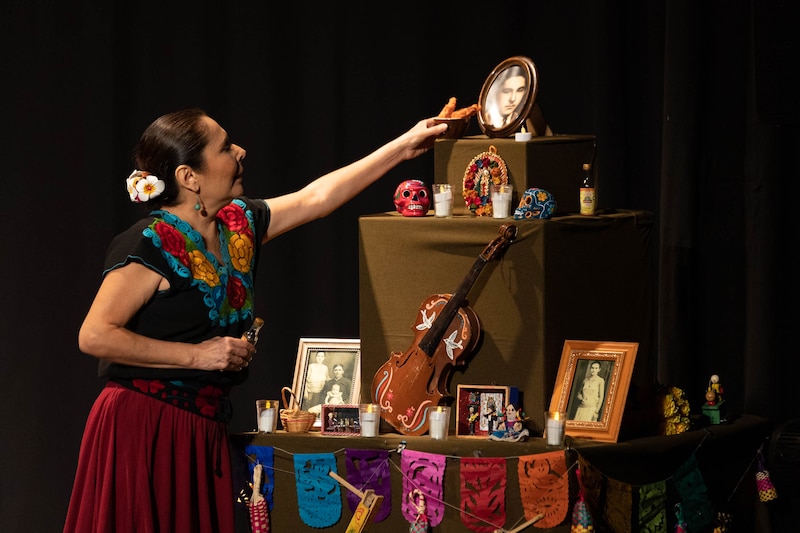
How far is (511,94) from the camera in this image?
10.2 feet

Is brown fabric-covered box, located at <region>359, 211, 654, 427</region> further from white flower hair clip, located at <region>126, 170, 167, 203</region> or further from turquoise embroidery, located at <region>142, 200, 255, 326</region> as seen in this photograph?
white flower hair clip, located at <region>126, 170, 167, 203</region>

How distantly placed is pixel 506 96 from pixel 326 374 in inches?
35.9

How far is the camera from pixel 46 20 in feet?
14.3

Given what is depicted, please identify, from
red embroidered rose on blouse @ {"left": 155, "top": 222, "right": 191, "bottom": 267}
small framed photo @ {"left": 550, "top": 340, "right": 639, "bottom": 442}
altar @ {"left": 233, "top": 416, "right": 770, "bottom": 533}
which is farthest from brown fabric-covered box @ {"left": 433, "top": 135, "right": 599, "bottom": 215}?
red embroidered rose on blouse @ {"left": 155, "top": 222, "right": 191, "bottom": 267}

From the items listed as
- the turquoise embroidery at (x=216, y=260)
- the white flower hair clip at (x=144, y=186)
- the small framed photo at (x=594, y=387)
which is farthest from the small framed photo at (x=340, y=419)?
the white flower hair clip at (x=144, y=186)

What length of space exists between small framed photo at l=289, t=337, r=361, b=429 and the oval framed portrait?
0.71 m

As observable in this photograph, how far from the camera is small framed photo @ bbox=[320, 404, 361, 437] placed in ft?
9.97

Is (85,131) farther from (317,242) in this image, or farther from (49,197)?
(317,242)

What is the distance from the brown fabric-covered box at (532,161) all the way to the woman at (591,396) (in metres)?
0.45

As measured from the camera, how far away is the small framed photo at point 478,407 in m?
2.92

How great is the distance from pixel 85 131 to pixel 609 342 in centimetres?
235

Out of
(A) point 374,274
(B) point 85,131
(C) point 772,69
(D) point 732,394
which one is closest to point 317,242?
(B) point 85,131

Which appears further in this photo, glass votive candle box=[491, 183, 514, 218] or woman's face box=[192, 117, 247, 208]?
glass votive candle box=[491, 183, 514, 218]

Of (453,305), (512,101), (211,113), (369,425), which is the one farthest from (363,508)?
(211,113)
